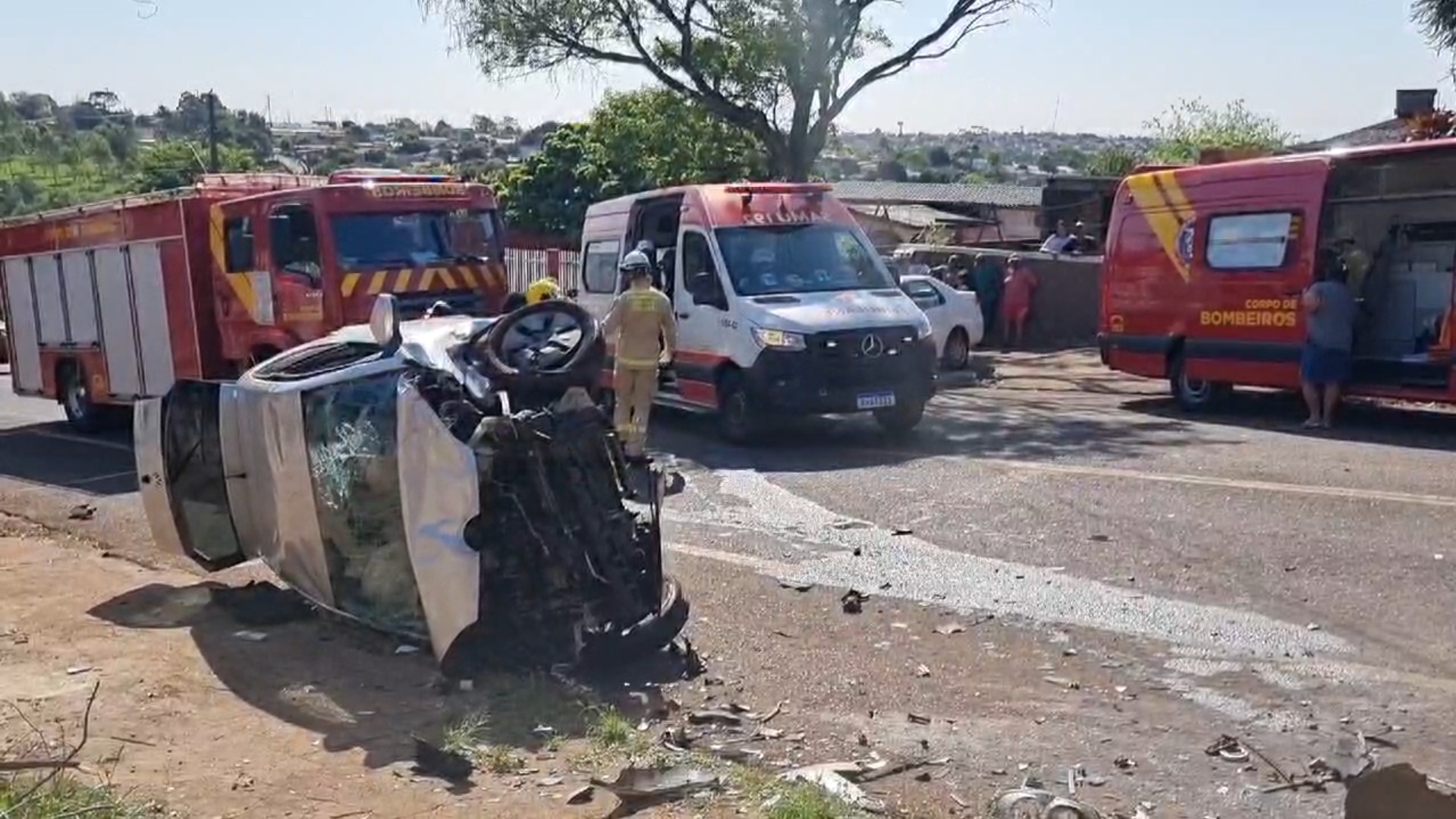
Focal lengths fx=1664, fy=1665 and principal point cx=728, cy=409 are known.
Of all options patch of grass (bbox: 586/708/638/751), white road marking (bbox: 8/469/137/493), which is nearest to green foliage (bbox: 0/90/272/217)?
white road marking (bbox: 8/469/137/493)

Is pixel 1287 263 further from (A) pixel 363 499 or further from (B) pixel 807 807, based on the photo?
(B) pixel 807 807

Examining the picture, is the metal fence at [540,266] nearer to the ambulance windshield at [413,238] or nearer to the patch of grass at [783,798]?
the ambulance windshield at [413,238]

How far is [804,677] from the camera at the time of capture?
7.30 meters

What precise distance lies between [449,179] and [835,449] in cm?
506

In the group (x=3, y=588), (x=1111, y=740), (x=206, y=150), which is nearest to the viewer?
(x=1111, y=740)

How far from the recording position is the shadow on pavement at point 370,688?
21.5ft

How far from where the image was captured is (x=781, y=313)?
14.3 metres

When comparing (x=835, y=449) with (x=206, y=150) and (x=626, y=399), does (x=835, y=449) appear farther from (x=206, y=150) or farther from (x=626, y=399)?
(x=206, y=150)

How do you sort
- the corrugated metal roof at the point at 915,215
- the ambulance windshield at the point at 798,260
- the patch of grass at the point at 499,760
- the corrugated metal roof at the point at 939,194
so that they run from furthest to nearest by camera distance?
the corrugated metal roof at the point at 939,194 → the corrugated metal roof at the point at 915,215 → the ambulance windshield at the point at 798,260 → the patch of grass at the point at 499,760

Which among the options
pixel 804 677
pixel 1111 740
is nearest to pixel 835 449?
pixel 804 677

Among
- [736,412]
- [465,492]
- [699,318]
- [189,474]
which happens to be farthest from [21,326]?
[465,492]

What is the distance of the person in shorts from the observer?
14906 millimetres

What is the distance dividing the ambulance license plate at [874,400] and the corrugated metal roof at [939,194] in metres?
26.5

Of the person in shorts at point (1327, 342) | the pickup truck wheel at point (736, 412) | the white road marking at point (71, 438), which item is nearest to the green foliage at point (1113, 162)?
the person in shorts at point (1327, 342)
